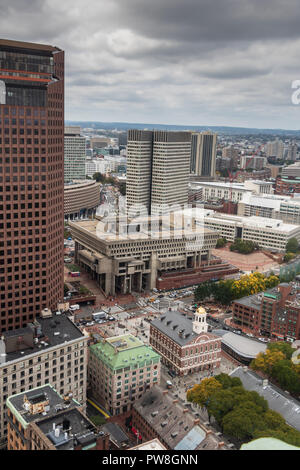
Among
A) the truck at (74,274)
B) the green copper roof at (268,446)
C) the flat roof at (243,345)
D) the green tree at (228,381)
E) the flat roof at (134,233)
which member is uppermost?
the green copper roof at (268,446)

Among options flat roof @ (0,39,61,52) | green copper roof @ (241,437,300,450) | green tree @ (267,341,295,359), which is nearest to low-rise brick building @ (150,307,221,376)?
green tree @ (267,341,295,359)

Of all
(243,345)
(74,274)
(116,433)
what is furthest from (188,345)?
(74,274)

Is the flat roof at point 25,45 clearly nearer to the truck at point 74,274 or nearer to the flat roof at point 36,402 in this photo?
the flat roof at point 36,402

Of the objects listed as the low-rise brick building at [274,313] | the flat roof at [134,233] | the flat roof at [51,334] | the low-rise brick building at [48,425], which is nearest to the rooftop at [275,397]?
the low-rise brick building at [274,313]

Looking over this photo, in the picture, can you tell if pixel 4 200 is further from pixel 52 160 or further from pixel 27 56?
pixel 27 56

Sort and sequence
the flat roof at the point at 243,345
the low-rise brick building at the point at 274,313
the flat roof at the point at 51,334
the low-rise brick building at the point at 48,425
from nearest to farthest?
the low-rise brick building at the point at 48,425 < the flat roof at the point at 51,334 < the flat roof at the point at 243,345 < the low-rise brick building at the point at 274,313

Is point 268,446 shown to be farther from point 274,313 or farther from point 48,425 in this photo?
point 274,313
